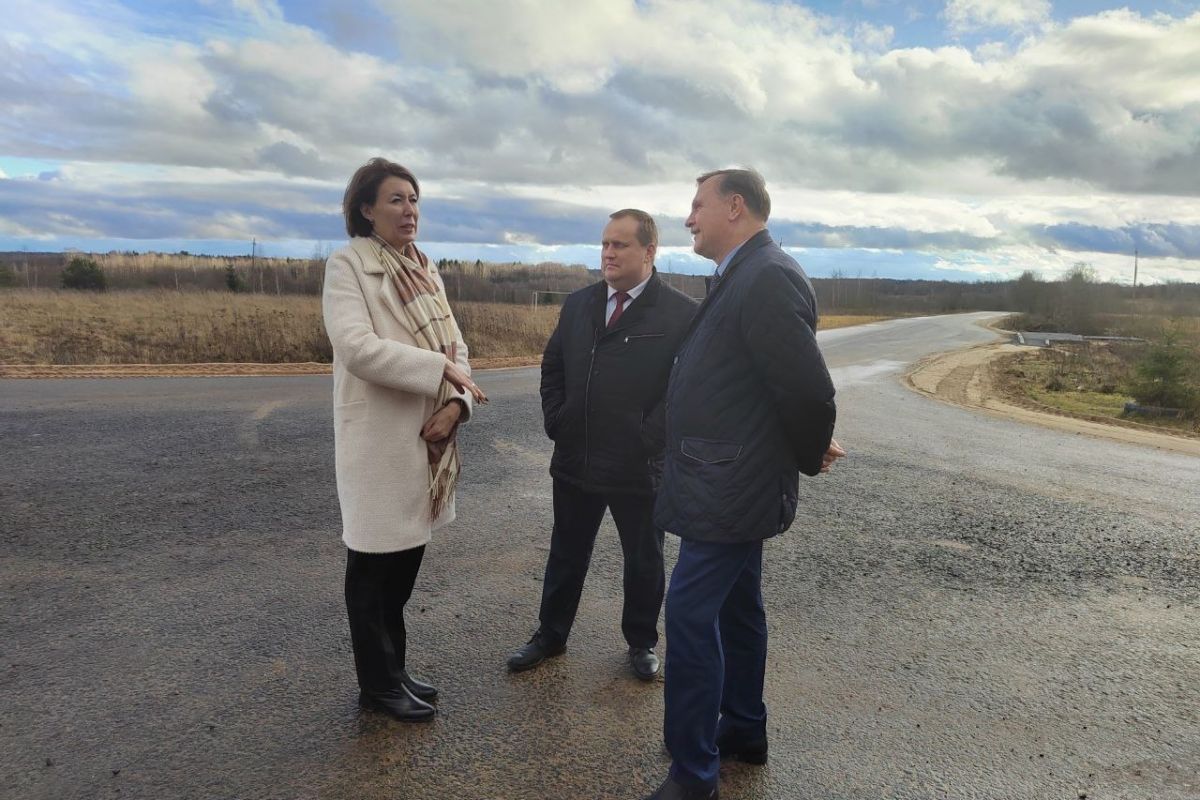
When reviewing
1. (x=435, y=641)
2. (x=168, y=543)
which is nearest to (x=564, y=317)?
(x=435, y=641)

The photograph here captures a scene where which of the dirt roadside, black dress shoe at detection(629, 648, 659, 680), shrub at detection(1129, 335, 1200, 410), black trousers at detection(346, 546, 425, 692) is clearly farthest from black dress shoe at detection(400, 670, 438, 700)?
shrub at detection(1129, 335, 1200, 410)

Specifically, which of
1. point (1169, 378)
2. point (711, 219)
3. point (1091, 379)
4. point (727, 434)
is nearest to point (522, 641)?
point (727, 434)

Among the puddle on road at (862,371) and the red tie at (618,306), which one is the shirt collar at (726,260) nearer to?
the red tie at (618,306)

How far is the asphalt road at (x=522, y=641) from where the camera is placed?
2664 mm

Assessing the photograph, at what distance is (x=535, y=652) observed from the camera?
3.41 m

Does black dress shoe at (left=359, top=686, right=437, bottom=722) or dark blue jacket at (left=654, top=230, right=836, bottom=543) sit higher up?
dark blue jacket at (left=654, top=230, right=836, bottom=543)

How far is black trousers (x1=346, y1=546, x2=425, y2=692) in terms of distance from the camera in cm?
284

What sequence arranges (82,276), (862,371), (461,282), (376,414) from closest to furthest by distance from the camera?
(376,414), (862,371), (82,276), (461,282)

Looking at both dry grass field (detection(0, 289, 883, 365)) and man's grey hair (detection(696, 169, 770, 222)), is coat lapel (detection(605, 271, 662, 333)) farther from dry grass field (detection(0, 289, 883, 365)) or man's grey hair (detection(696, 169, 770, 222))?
dry grass field (detection(0, 289, 883, 365))

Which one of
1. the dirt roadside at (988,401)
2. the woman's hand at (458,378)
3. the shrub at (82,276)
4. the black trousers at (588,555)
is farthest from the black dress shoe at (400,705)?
the shrub at (82,276)

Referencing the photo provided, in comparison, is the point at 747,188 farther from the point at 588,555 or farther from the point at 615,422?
the point at 588,555

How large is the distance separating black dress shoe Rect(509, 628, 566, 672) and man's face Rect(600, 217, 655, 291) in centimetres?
162

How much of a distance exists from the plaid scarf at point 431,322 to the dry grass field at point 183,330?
1524 centimetres

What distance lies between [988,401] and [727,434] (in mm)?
13701
